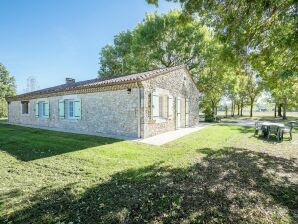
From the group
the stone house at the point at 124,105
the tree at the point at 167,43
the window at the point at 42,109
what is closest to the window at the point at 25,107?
the stone house at the point at 124,105

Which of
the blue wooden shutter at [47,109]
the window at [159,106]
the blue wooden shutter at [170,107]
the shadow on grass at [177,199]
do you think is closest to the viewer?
the shadow on grass at [177,199]

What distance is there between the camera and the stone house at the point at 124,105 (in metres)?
10.4

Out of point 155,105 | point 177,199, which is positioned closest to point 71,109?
point 155,105

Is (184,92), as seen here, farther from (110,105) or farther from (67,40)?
(67,40)

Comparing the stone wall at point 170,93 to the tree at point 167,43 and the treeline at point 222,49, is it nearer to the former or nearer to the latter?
the treeline at point 222,49

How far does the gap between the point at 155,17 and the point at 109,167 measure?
24332 mm

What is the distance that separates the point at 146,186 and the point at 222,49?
5200mm

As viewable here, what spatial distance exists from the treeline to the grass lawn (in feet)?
8.77

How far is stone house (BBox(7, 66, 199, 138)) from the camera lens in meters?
10.4

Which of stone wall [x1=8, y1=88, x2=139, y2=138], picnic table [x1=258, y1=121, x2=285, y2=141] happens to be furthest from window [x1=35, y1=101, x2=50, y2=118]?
picnic table [x1=258, y1=121, x2=285, y2=141]

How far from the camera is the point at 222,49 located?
662cm

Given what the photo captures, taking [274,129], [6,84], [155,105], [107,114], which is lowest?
[274,129]

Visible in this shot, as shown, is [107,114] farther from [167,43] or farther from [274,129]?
[167,43]

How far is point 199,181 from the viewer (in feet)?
15.2
